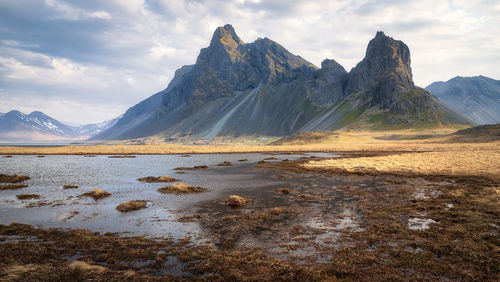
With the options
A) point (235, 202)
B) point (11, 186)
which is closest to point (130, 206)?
point (235, 202)

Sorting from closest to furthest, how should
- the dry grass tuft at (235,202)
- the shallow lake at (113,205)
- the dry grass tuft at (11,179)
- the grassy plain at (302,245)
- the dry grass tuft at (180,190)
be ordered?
the grassy plain at (302,245)
the shallow lake at (113,205)
the dry grass tuft at (235,202)
the dry grass tuft at (180,190)
the dry grass tuft at (11,179)

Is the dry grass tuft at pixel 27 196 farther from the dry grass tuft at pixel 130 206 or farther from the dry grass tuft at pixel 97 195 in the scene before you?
the dry grass tuft at pixel 130 206

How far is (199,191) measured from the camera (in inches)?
1062

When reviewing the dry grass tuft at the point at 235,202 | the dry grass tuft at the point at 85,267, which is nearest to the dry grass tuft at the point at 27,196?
the dry grass tuft at the point at 235,202

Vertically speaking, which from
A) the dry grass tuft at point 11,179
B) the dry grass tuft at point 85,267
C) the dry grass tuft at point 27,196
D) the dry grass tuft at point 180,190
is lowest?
the dry grass tuft at point 180,190

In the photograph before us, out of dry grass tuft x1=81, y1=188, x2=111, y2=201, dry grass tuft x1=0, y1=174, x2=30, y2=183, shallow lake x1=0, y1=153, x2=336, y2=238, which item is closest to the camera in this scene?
shallow lake x1=0, y1=153, x2=336, y2=238

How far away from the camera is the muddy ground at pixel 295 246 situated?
32.1 feet

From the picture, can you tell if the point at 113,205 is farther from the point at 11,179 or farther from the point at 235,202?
the point at 11,179

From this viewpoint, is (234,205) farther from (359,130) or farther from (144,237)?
(359,130)

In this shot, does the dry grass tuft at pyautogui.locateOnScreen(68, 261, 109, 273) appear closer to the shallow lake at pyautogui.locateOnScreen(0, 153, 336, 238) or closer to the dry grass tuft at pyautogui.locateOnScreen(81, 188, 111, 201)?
the shallow lake at pyautogui.locateOnScreen(0, 153, 336, 238)

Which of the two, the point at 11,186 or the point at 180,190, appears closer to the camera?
the point at 180,190

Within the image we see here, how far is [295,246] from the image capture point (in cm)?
1245

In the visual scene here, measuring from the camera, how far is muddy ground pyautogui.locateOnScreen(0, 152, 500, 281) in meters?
9.79

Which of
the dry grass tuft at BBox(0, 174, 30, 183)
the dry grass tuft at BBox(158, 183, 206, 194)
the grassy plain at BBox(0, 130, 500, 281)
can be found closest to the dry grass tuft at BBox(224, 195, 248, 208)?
the grassy plain at BBox(0, 130, 500, 281)
